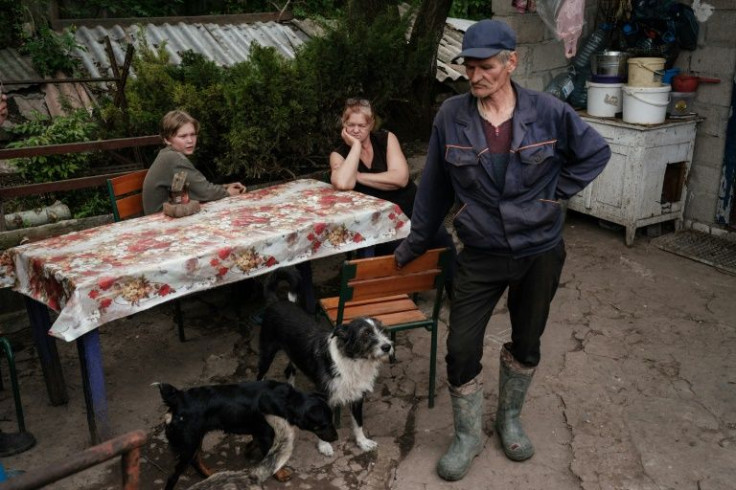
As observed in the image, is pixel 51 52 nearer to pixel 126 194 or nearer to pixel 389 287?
pixel 126 194

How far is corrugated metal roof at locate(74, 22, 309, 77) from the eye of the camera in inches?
322

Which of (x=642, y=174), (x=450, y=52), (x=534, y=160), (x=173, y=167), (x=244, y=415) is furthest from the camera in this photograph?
(x=450, y=52)

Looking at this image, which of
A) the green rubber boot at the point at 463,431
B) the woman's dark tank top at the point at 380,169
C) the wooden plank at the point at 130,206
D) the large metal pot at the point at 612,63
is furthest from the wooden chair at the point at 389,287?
the large metal pot at the point at 612,63

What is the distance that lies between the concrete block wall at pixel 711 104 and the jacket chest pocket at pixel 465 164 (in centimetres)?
409

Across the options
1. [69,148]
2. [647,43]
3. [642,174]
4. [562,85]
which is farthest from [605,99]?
[69,148]

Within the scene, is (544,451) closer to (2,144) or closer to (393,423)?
(393,423)

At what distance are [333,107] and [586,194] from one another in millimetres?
2609

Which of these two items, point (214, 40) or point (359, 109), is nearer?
point (359, 109)

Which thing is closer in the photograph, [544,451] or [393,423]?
[544,451]

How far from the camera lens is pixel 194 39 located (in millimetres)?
9070

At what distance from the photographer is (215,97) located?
584 cm

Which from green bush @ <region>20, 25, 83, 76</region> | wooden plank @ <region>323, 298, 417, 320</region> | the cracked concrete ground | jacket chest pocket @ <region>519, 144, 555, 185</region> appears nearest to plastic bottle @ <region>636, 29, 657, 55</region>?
the cracked concrete ground

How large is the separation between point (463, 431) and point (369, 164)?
7.58ft

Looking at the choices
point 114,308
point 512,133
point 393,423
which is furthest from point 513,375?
point 114,308
